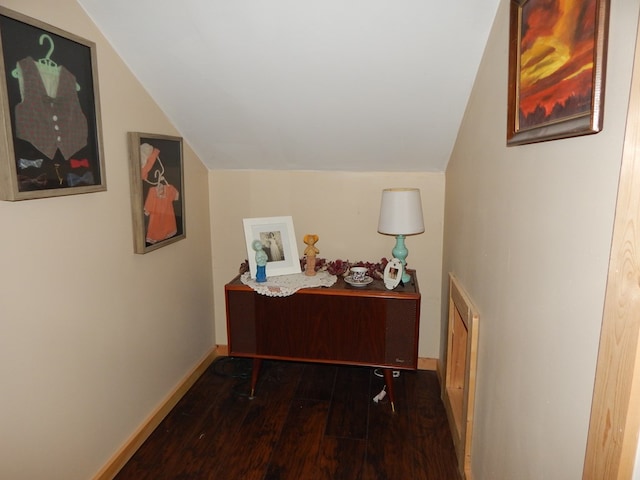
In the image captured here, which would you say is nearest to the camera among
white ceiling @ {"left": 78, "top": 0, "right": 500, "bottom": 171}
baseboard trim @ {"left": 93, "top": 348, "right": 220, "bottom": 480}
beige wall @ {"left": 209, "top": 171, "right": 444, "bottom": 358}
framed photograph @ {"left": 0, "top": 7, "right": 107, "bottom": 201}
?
framed photograph @ {"left": 0, "top": 7, "right": 107, "bottom": 201}

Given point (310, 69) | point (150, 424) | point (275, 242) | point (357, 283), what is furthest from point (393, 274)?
point (150, 424)

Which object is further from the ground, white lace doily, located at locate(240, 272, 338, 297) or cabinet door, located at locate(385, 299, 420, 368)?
white lace doily, located at locate(240, 272, 338, 297)

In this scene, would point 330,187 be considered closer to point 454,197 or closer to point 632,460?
point 454,197

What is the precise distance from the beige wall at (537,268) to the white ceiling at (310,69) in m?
0.23

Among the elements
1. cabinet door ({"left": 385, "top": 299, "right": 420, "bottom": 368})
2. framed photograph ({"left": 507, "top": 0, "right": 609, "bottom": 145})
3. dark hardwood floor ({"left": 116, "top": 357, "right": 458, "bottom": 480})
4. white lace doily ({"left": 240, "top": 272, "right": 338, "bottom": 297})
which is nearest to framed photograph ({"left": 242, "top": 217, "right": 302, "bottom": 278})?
white lace doily ({"left": 240, "top": 272, "right": 338, "bottom": 297})

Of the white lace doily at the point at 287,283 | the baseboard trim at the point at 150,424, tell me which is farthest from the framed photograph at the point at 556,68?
the baseboard trim at the point at 150,424

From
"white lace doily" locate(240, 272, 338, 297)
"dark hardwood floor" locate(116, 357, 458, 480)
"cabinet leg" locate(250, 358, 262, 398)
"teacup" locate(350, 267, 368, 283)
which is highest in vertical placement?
"teacup" locate(350, 267, 368, 283)

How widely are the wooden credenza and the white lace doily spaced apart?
39 mm

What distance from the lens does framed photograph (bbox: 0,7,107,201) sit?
1.39 metres

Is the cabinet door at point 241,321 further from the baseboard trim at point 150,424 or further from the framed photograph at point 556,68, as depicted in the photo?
the framed photograph at point 556,68

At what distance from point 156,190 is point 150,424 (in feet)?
4.06

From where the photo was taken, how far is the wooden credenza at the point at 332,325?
2439mm

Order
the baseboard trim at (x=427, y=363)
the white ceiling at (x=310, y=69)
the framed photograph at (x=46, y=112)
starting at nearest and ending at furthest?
the framed photograph at (x=46, y=112) → the white ceiling at (x=310, y=69) → the baseboard trim at (x=427, y=363)

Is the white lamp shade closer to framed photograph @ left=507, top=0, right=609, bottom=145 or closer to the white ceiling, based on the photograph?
the white ceiling
